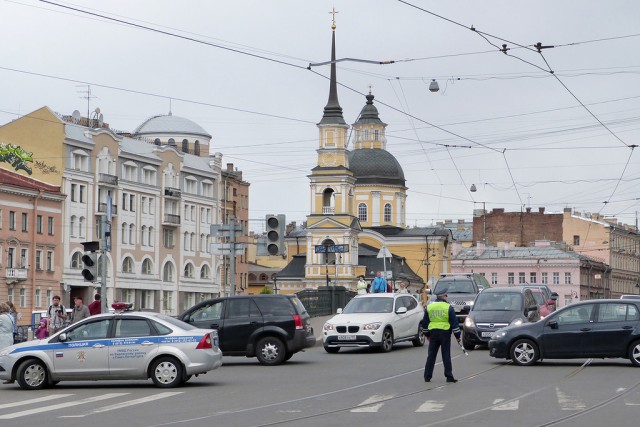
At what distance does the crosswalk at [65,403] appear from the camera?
18562mm

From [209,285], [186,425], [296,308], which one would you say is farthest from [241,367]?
[209,285]

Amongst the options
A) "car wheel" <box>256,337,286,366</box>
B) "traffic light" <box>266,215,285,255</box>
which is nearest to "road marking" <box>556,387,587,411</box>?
"car wheel" <box>256,337,286,366</box>

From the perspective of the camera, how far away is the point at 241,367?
28.8m

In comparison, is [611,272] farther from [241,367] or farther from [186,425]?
[186,425]

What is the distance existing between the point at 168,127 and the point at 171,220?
60.1ft

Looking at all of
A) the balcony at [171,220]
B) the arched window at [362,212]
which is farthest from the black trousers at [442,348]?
the arched window at [362,212]

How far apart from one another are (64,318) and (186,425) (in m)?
14.5

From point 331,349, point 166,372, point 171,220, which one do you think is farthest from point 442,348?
point 171,220

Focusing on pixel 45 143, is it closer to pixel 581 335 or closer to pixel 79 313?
pixel 79 313

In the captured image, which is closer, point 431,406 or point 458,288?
point 431,406

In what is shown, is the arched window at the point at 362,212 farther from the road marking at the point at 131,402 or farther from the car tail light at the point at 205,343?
the road marking at the point at 131,402

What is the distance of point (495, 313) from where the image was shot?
108 feet

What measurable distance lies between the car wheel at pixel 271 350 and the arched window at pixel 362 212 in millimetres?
119141

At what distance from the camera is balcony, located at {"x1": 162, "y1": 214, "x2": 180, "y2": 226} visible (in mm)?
112438
